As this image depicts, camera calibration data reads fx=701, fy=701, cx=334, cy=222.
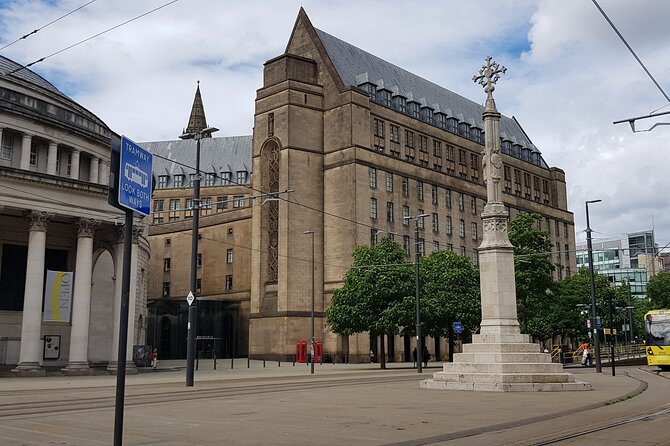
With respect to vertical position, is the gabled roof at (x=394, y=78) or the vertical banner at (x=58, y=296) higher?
the gabled roof at (x=394, y=78)

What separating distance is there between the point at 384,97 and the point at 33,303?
5204 cm

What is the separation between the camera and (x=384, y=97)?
82688mm

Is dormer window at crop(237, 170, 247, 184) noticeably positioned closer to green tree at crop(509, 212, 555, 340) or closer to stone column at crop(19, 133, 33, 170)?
green tree at crop(509, 212, 555, 340)

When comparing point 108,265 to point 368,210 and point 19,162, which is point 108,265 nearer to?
point 19,162

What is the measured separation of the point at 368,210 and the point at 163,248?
37453mm

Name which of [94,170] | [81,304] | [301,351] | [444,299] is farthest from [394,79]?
[81,304]

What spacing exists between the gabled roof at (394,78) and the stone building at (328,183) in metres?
0.32

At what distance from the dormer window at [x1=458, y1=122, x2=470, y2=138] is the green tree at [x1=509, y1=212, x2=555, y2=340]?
3777 cm

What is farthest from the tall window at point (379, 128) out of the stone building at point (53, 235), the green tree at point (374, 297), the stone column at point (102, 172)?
the stone column at point (102, 172)

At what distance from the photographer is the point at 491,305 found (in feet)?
89.5

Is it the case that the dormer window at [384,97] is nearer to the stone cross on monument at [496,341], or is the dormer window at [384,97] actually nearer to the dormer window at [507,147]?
the dormer window at [507,147]

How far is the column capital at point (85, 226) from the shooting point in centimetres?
4338

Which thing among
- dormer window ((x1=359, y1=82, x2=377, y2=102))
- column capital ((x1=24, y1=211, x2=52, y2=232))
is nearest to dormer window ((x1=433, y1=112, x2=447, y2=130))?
dormer window ((x1=359, y1=82, x2=377, y2=102))

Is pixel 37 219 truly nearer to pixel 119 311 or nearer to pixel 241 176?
pixel 119 311
